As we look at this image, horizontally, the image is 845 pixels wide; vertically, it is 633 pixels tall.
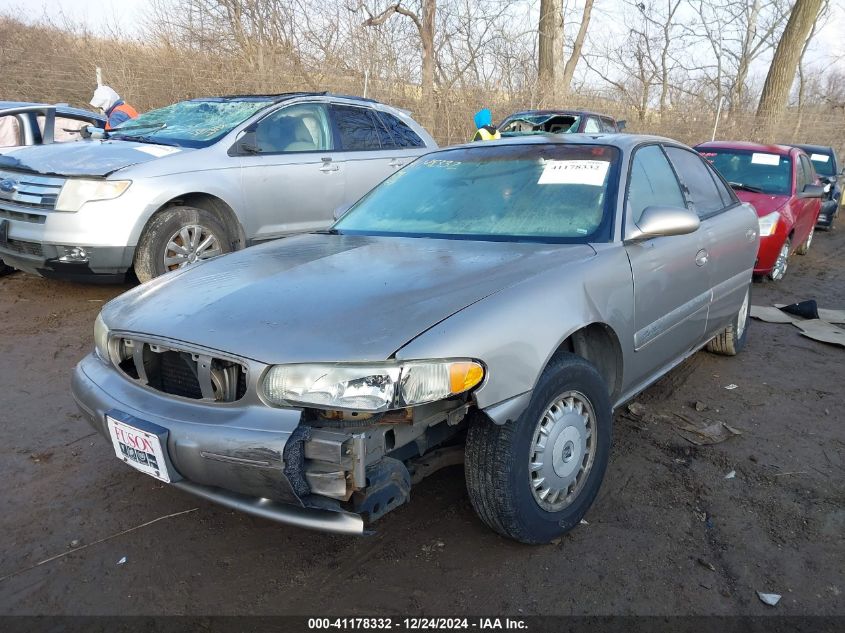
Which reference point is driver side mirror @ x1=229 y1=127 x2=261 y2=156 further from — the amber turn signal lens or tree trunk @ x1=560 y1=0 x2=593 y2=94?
tree trunk @ x1=560 y1=0 x2=593 y2=94

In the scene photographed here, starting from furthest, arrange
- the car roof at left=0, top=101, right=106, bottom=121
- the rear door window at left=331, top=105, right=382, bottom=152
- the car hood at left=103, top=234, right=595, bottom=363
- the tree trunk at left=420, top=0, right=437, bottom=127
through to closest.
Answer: the tree trunk at left=420, top=0, right=437, bottom=127
the car roof at left=0, top=101, right=106, bottom=121
the rear door window at left=331, top=105, right=382, bottom=152
the car hood at left=103, top=234, right=595, bottom=363

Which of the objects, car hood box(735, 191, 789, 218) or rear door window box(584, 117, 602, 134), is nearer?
car hood box(735, 191, 789, 218)

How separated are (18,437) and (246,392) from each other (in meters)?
1.94

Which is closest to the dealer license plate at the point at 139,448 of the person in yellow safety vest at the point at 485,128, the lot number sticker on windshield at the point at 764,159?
the person in yellow safety vest at the point at 485,128

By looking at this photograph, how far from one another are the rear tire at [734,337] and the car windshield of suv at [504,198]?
202cm

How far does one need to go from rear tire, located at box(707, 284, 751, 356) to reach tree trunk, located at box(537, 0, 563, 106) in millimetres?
13642

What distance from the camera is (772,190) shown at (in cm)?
759

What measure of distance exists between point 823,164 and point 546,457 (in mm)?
13745

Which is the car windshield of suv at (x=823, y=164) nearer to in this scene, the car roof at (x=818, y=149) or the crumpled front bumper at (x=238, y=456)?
the car roof at (x=818, y=149)

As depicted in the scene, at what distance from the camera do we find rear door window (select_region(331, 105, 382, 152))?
6367mm

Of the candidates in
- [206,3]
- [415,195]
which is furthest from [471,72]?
[415,195]

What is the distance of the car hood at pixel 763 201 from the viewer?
23.0 ft

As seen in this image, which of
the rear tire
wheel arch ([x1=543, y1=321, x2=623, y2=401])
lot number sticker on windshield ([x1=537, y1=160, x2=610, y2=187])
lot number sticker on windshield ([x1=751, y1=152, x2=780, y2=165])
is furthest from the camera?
lot number sticker on windshield ([x1=751, y1=152, x2=780, y2=165])

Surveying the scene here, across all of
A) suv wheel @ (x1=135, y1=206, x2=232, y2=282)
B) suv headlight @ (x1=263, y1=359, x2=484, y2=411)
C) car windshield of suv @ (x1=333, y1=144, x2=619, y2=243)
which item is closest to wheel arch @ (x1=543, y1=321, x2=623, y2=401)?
car windshield of suv @ (x1=333, y1=144, x2=619, y2=243)
